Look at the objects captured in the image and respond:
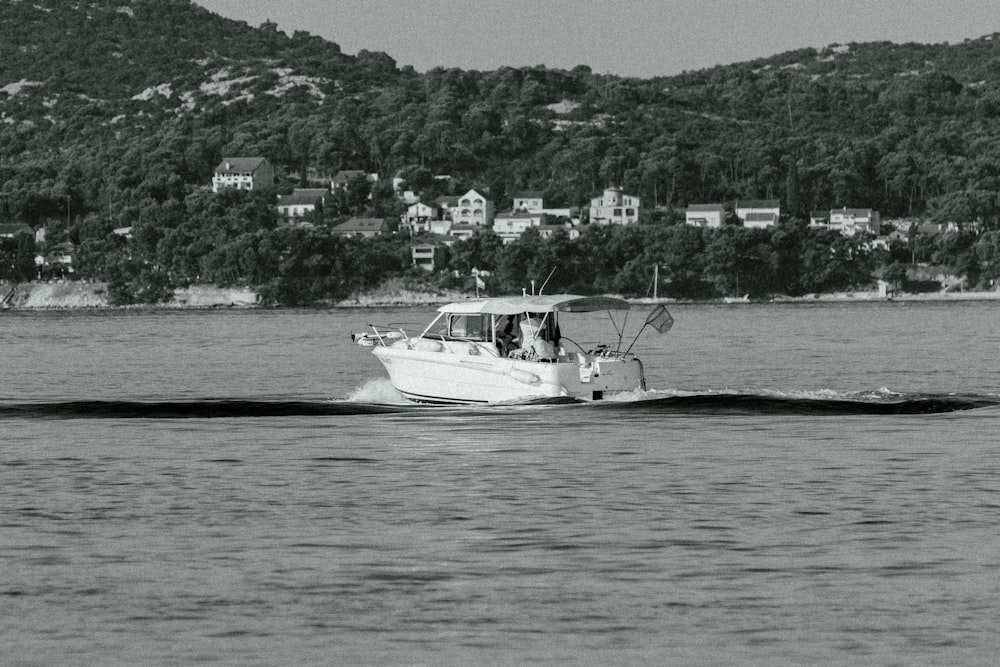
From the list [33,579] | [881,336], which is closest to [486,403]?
[33,579]

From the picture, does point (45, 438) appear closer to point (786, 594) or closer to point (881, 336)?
point (786, 594)

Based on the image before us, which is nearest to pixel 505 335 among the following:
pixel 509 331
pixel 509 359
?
pixel 509 331

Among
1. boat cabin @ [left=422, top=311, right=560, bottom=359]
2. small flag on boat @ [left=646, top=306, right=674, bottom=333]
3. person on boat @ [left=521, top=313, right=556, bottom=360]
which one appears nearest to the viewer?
person on boat @ [left=521, top=313, right=556, bottom=360]

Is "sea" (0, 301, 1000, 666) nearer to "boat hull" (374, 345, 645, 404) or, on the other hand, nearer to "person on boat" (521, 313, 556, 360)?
"boat hull" (374, 345, 645, 404)

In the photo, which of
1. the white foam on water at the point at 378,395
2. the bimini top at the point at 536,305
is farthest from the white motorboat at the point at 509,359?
the white foam on water at the point at 378,395

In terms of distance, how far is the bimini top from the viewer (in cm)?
4684

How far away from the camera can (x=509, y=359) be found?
46.9 metres

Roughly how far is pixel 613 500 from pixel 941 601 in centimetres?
942

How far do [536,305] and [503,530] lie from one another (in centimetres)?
2055

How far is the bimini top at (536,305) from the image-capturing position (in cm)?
4684

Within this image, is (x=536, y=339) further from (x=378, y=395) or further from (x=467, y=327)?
(x=378, y=395)

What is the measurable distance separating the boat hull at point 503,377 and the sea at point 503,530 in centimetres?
67

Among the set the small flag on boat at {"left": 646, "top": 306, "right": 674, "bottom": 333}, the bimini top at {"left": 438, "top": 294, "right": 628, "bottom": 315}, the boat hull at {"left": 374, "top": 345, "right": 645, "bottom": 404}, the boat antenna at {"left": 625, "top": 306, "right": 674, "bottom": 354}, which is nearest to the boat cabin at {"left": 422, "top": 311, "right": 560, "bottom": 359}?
the bimini top at {"left": 438, "top": 294, "right": 628, "bottom": 315}

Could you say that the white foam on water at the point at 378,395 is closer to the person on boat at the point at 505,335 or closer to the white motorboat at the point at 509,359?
the white motorboat at the point at 509,359
